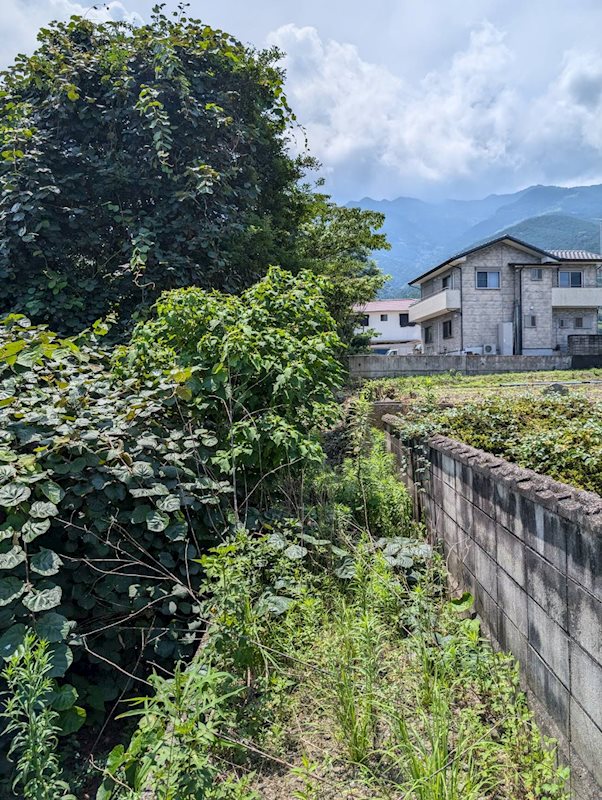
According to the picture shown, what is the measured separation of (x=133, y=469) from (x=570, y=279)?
26.1m

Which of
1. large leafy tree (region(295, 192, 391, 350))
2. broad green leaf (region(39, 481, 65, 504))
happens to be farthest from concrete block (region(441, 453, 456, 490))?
large leafy tree (region(295, 192, 391, 350))

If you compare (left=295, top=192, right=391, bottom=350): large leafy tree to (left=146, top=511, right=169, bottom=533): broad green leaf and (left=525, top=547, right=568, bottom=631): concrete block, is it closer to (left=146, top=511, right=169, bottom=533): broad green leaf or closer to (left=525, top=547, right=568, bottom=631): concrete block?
(left=146, top=511, right=169, bottom=533): broad green leaf

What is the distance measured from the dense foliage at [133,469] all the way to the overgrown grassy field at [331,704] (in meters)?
0.44

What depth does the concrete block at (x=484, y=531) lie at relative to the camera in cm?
249

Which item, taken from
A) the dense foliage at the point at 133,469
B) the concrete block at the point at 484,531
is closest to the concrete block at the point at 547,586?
the concrete block at the point at 484,531

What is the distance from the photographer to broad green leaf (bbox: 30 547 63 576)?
2115 millimetres

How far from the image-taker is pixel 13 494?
215 cm

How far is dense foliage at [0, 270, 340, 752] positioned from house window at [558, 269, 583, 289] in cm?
2401

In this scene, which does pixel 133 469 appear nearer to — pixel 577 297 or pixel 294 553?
pixel 294 553

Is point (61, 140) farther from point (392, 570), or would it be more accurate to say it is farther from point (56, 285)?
point (392, 570)

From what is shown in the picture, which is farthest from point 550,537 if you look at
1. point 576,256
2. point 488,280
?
point 576,256

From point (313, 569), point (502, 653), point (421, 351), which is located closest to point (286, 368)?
point (313, 569)

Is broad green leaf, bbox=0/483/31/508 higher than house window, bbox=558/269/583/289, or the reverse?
house window, bbox=558/269/583/289

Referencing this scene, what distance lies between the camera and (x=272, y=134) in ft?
25.8
